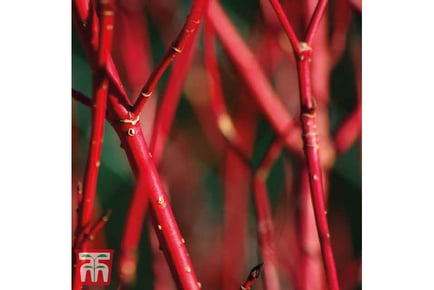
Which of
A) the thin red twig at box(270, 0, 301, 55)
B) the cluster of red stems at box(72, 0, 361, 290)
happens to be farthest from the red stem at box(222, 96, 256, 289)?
the thin red twig at box(270, 0, 301, 55)

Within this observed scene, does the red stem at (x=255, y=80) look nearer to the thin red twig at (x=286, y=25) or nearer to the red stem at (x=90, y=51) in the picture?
the thin red twig at (x=286, y=25)

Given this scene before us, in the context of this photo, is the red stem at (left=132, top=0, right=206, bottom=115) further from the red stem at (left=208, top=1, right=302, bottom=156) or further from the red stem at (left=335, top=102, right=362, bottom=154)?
the red stem at (left=335, top=102, right=362, bottom=154)

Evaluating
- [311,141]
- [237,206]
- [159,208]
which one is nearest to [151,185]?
[159,208]

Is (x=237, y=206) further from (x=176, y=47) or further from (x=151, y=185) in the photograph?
(x=176, y=47)

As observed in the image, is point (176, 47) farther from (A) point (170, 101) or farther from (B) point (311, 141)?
(B) point (311, 141)

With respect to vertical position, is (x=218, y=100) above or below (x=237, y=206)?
above

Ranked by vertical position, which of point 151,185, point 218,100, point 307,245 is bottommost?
point 307,245

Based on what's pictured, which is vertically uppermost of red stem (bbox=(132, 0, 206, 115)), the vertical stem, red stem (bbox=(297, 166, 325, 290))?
red stem (bbox=(132, 0, 206, 115))

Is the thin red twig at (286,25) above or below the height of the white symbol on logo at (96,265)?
above

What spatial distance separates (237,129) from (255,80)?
3.3 inches

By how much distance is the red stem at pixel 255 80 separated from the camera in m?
1.29

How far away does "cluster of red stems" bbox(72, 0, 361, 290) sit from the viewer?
1.29m

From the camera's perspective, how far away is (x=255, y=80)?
129 cm

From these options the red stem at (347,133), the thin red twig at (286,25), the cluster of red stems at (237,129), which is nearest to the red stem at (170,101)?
the cluster of red stems at (237,129)
